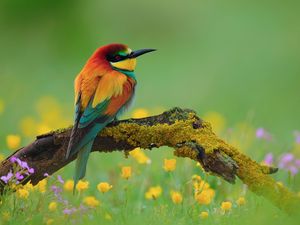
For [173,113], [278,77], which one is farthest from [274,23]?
[173,113]

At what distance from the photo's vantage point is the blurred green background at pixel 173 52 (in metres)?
8.81

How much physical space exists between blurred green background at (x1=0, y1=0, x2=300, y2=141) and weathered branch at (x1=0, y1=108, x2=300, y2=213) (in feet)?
9.19

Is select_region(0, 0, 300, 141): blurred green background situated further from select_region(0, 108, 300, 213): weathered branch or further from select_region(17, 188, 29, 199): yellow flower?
select_region(17, 188, 29, 199): yellow flower

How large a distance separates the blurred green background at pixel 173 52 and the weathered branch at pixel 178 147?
280 centimetres

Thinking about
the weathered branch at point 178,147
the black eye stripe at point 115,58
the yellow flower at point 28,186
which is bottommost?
the yellow flower at point 28,186

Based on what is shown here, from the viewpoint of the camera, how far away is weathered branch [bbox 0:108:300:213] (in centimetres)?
409

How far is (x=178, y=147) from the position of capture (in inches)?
170

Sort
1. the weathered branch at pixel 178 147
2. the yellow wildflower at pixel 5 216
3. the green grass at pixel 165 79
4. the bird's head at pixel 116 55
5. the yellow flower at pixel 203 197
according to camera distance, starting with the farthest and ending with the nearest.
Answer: the bird's head at pixel 116 55, the green grass at pixel 165 79, the yellow flower at pixel 203 197, the yellow wildflower at pixel 5 216, the weathered branch at pixel 178 147

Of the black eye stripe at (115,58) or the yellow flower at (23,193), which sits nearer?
the yellow flower at (23,193)

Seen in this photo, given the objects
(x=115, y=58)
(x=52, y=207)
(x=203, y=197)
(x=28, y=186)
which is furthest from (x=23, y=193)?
(x=115, y=58)

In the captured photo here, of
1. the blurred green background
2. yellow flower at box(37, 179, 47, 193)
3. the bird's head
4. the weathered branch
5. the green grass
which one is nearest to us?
the weathered branch

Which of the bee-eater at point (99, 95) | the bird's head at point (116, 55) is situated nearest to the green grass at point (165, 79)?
the bee-eater at point (99, 95)

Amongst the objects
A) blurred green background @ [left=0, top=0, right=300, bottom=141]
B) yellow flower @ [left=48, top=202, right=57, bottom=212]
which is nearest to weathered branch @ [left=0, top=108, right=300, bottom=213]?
yellow flower @ [left=48, top=202, right=57, bottom=212]

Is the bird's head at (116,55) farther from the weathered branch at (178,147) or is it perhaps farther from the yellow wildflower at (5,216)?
the yellow wildflower at (5,216)
